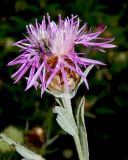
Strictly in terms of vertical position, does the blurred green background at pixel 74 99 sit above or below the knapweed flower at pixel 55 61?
below

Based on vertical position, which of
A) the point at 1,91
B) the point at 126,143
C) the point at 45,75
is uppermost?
the point at 45,75

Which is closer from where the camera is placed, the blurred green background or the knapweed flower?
the knapweed flower

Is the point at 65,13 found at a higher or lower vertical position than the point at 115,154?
higher

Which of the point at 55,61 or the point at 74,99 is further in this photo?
the point at 74,99

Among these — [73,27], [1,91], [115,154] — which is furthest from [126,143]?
[73,27]

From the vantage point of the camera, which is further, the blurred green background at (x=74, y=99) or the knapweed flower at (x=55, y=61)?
the blurred green background at (x=74, y=99)

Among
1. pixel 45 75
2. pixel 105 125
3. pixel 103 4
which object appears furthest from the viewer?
pixel 103 4

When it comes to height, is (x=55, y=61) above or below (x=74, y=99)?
above

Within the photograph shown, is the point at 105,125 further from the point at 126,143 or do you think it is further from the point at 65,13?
the point at 65,13
